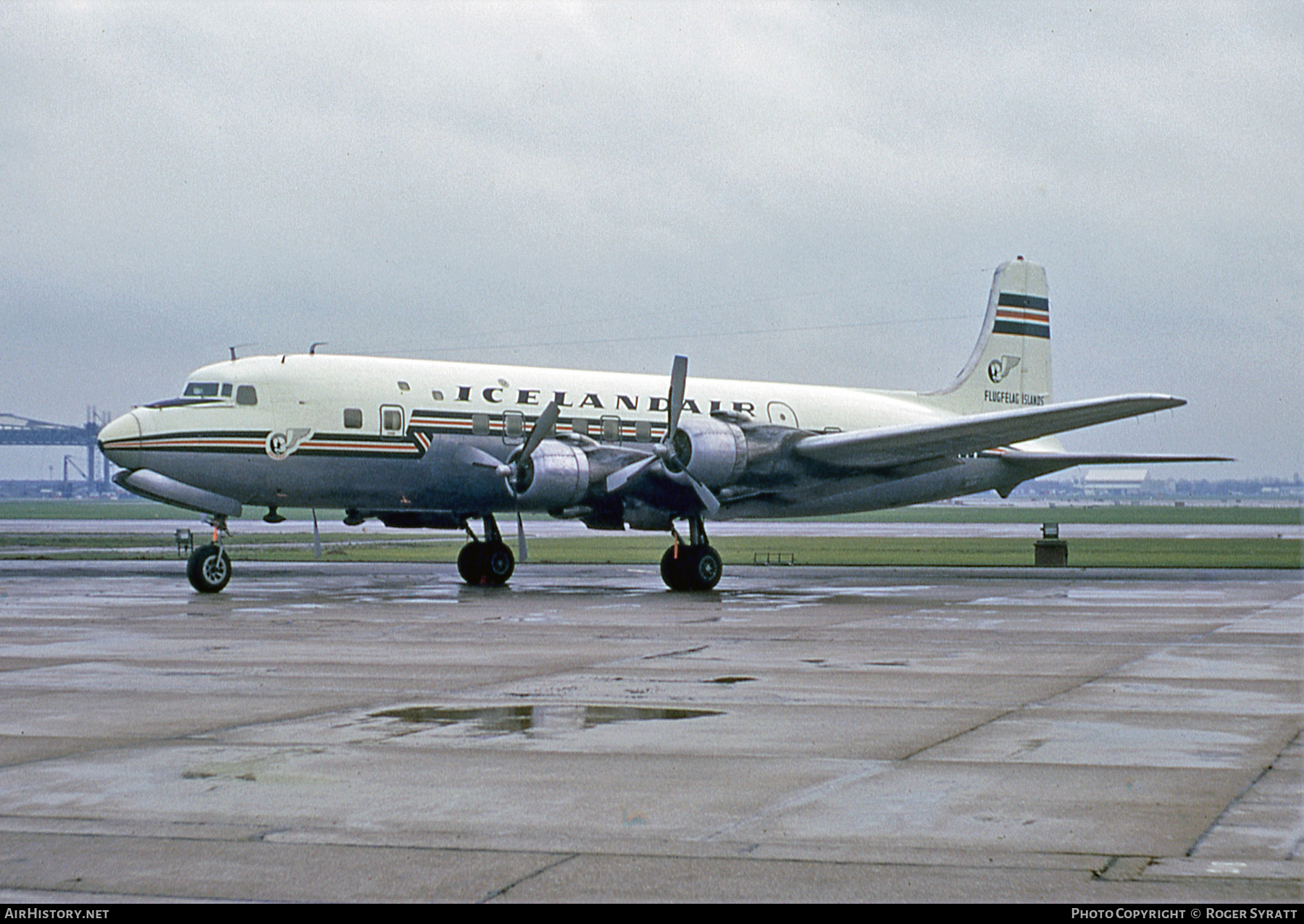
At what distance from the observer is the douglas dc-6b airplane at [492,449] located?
24.4 meters

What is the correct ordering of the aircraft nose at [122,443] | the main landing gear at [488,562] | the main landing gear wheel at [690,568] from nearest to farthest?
the aircraft nose at [122,443] < the main landing gear wheel at [690,568] < the main landing gear at [488,562]

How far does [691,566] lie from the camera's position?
25.2 meters

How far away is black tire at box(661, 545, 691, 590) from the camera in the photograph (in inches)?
993

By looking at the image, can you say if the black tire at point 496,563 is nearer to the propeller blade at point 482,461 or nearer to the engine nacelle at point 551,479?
the engine nacelle at point 551,479

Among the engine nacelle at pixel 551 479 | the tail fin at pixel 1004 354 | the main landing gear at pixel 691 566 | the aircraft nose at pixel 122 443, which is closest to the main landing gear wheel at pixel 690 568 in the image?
the main landing gear at pixel 691 566

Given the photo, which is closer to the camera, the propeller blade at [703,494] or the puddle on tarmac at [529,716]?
the puddle on tarmac at [529,716]

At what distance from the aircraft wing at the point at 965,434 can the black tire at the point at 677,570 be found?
306 centimetres

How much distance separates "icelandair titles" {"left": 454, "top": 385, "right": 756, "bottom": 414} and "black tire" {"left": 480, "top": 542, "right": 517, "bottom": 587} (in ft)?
9.39

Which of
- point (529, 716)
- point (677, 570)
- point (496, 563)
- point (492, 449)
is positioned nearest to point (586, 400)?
point (492, 449)

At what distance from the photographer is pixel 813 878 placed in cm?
579

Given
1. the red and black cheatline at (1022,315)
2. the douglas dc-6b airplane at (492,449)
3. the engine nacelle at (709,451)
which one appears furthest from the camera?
the red and black cheatline at (1022,315)

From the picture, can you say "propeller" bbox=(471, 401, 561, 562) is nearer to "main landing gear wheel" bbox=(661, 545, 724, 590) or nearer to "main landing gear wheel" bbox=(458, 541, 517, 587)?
"main landing gear wheel" bbox=(458, 541, 517, 587)

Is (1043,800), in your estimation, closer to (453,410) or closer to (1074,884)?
(1074,884)
